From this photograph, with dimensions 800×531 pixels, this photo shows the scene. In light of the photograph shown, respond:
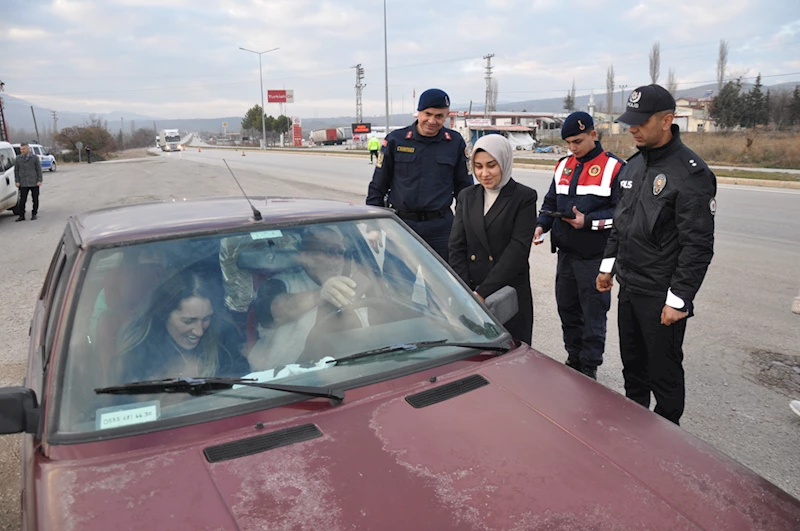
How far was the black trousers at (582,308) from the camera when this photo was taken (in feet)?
13.0

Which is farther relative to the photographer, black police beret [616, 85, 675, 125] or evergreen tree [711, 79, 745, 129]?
evergreen tree [711, 79, 745, 129]

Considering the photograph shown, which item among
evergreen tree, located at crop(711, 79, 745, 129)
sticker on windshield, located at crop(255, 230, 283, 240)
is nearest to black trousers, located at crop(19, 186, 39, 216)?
sticker on windshield, located at crop(255, 230, 283, 240)

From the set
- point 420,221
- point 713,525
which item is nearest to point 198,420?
point 713,525

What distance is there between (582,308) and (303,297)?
7.93ft

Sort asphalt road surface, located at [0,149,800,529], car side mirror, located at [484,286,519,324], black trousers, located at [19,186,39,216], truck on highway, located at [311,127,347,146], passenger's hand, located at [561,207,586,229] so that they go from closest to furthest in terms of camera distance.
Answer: car side mirror, located at [484,286,519,324] < asphalt road surface, located at [0,149,800,529] < passenger's hand, located at [561,207,586,229] < black trousers, located at [19,186,39,216] < truck on highway, located at [311,127,347,146]

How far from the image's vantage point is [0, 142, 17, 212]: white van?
42.2 feet

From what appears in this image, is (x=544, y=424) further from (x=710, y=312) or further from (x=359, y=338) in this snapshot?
(x=710, y=312)

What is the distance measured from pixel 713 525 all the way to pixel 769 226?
10562mm

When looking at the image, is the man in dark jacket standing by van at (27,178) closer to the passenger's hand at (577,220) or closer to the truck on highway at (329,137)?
the passenger's hand at (577,220)

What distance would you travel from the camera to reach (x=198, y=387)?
6.16 ft

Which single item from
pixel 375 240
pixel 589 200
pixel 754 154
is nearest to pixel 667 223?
pixel 589 200

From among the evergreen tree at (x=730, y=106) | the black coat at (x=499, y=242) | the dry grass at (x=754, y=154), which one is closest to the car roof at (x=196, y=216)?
the black coat at (x=499, y=242)

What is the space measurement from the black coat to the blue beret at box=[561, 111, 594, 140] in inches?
22.7

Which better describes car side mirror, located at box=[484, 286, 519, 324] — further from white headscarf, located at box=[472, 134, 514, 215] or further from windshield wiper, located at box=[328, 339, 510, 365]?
white headscarf, located at box=[472, 134, 514, 215]
